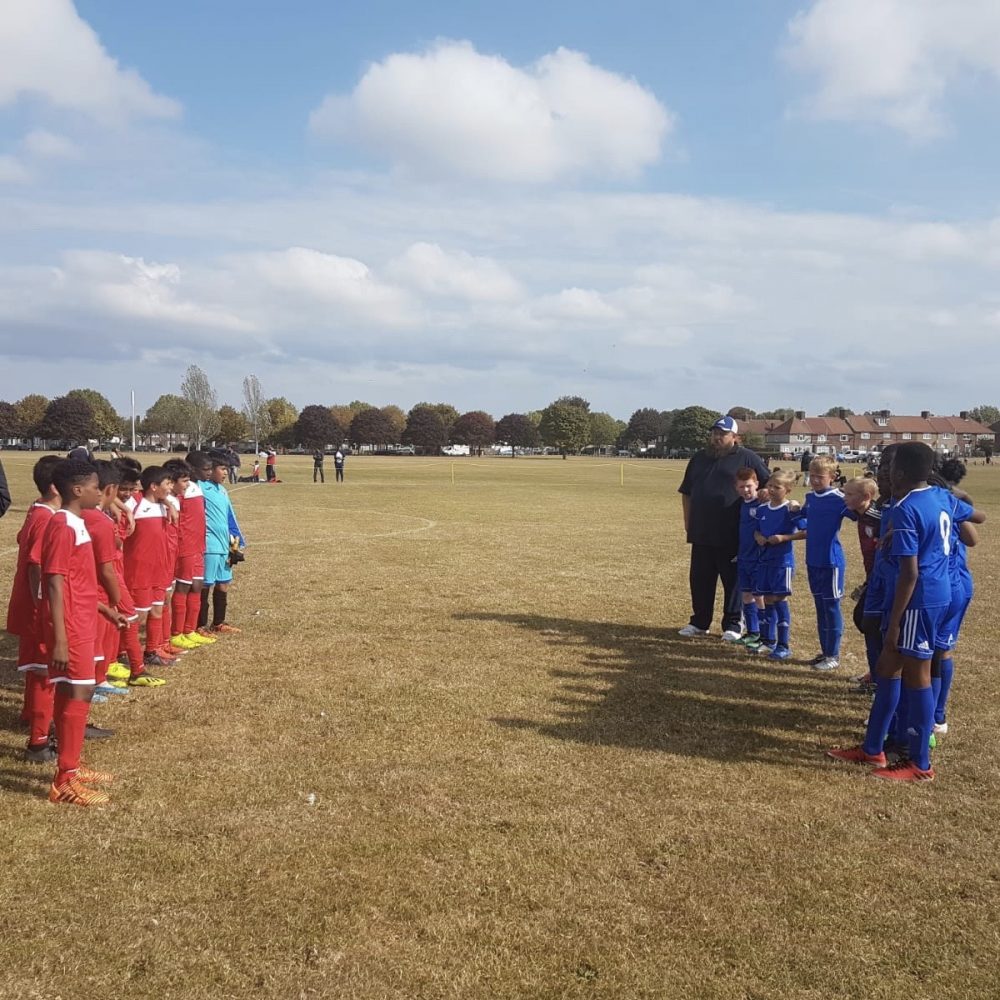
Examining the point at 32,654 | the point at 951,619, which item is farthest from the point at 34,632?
the point at 951,619

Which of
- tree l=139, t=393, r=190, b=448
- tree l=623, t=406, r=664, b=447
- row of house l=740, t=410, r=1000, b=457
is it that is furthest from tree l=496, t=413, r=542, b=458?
tree l=139, t=393, r=190, b=448

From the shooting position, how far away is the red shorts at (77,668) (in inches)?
188

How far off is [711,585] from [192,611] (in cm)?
619

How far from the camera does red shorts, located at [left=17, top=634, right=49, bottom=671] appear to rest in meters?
5.24

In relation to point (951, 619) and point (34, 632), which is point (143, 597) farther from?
point (951, 619)

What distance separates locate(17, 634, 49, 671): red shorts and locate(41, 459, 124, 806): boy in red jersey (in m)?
0.51

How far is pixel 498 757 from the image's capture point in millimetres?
5566

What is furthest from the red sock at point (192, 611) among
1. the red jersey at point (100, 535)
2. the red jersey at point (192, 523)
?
the red jersey at point (100, 535)

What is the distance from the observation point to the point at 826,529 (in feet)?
25.9

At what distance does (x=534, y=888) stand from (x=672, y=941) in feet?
2.41

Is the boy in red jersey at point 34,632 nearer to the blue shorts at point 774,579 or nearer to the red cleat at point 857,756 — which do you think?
the red cleat at point 857,756

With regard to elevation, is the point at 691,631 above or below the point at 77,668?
below

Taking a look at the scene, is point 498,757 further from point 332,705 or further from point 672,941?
point 672,941

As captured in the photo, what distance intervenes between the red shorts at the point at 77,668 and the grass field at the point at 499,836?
0.76 metres
